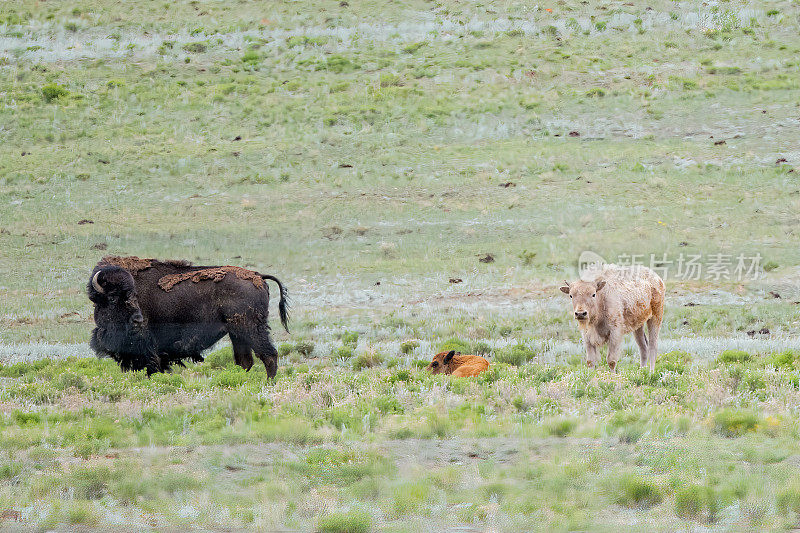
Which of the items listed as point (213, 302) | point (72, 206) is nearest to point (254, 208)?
point (72, 206)

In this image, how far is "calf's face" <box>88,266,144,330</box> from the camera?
513 inches

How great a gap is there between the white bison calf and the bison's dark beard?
580cm

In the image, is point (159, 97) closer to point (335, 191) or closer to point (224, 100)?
point (224, 100)

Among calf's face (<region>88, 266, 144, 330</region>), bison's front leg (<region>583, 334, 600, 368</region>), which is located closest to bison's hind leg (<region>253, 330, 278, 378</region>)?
calf's face (<region>88, 266, 144, 330</region>)

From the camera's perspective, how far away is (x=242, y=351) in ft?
45.0

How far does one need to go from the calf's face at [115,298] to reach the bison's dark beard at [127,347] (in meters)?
0.12

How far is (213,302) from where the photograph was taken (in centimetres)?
1350

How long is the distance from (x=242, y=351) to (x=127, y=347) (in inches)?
61.4

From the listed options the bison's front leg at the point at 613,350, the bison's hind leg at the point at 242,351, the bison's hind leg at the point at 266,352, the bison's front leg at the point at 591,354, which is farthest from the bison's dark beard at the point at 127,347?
the bison's front leg at the point at 613,350

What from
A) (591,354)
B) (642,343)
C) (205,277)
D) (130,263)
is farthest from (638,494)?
(130,263)

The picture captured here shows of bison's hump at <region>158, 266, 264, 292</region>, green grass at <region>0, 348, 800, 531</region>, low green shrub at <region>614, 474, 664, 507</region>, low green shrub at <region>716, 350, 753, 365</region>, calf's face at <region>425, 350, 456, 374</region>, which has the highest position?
bison's hump at <region>158, 266, 264, 292</region>

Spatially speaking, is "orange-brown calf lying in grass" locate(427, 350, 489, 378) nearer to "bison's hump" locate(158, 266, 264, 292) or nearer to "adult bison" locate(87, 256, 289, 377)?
"adult bison" locate(87, 256, 289, 377)

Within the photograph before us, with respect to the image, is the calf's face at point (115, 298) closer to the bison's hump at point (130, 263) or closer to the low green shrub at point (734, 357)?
the bison's hump at point (130, 263)

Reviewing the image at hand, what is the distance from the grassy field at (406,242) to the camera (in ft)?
25.9
